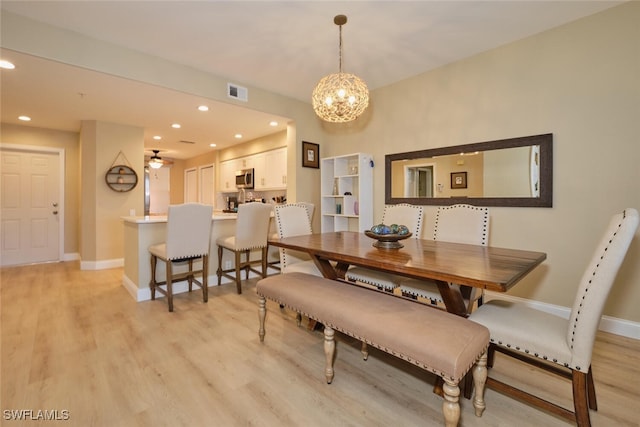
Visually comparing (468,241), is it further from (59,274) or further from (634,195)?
(59,274)

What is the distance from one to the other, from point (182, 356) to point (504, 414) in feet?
6.82

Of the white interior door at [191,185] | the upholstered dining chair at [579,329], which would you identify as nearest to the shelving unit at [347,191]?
the upholstered dining chair at [579,329]

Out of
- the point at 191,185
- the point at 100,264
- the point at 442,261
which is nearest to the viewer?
the point at 442,261

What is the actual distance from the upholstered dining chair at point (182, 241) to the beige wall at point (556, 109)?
1495mm

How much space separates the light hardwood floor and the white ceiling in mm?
2548

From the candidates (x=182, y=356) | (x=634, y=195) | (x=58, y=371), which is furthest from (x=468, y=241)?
(x=58, y=371)

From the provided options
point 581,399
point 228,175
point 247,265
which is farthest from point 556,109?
point 228,175

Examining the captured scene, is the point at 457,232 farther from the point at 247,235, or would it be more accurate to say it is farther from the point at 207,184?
the point at 207,184

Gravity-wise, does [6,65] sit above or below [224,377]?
above

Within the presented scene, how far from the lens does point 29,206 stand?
5.03m

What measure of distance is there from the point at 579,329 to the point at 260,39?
10.6ft

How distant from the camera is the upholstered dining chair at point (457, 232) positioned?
219 cm

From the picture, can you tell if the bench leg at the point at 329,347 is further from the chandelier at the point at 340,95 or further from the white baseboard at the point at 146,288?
the white baseboard at the point at 146,288

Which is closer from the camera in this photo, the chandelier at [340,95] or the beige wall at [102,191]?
the chandelier at [340,95]
